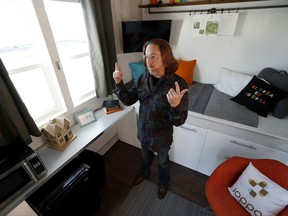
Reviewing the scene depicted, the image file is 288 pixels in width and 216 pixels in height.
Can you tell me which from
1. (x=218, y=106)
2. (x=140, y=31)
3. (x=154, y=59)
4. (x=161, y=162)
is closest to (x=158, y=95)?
(x=154, y=59)

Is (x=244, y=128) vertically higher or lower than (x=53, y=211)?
higher

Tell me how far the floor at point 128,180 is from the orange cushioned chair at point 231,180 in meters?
0.47

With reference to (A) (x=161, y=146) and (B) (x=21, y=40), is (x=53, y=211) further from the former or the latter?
(B) (x=21, y=40)

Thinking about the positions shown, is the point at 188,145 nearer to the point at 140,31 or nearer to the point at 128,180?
the point at 128,180

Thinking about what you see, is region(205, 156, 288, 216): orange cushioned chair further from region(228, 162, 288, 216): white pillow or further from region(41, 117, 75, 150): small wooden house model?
region(41, 117, 75, 150): small wooden house model

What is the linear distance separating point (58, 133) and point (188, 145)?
1222mm

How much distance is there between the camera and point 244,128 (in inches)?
49.2

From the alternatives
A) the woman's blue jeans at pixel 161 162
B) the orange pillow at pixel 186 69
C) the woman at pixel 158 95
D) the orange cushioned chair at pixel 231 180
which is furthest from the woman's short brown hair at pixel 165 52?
the orange pillow at pixel 186 69

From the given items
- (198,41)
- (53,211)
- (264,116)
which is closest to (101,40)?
(198,41)

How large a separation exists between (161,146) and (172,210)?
67cm

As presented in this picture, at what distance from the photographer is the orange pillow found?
6.26ft

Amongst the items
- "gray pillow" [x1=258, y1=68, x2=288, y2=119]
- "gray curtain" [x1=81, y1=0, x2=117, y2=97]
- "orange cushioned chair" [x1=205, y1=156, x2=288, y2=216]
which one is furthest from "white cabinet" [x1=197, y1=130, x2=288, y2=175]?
"gray curtain" [x1=81, y1=0, x2=117, y2=97]

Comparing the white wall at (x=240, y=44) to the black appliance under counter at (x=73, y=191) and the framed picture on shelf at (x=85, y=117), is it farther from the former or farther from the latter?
the black appliance under counter at (x=73, y=191)

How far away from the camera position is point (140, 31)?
1.73 meters
